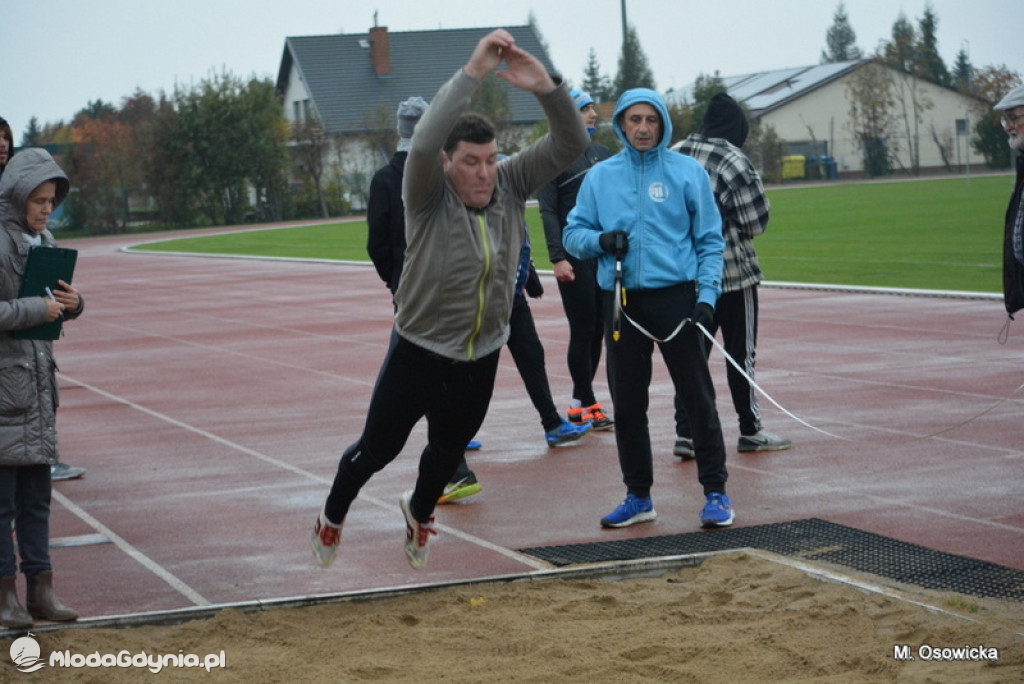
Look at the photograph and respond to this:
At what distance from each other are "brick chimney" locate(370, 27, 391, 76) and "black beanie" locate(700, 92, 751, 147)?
71.4m

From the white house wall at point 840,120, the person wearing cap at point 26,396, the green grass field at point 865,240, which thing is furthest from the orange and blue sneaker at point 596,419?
the white house wall at point 840,120

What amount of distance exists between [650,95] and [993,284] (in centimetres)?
1274

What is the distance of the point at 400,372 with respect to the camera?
5527mm

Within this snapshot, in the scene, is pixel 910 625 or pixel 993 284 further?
pixel 993 284

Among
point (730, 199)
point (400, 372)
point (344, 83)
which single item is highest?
point (344, 83)

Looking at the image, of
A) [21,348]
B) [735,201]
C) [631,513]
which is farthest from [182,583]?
[735,201]

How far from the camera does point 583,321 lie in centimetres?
944

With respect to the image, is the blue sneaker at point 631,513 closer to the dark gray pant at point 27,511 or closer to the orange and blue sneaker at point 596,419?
the orange and blue sneaker at point 596,419

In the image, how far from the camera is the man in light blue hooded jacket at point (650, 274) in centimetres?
683

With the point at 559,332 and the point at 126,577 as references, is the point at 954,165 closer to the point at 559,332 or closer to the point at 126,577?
the point at 559,332

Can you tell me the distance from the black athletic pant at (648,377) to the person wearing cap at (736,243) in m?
1.22

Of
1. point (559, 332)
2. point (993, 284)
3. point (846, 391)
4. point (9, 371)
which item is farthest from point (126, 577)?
point (993, 284)

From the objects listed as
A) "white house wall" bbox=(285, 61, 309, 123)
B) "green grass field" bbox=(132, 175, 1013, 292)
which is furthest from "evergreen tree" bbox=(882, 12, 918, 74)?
"white house wall" bbox=(285, 61, 309, 123)

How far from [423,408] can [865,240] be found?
23566mm
